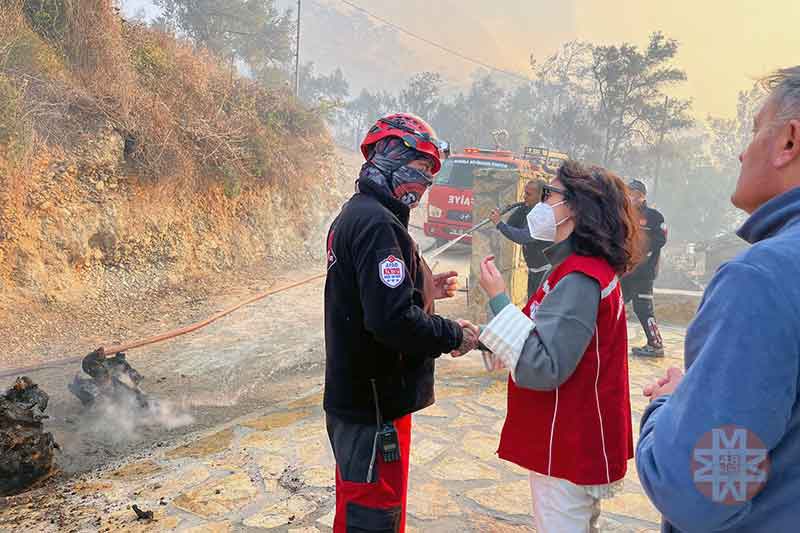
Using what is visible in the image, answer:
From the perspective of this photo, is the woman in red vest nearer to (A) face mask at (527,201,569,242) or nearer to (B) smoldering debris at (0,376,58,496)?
(A) face mask at (527,201,569,242)

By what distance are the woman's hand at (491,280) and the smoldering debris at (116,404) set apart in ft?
11.5

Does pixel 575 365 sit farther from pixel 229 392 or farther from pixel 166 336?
pixel 166 336

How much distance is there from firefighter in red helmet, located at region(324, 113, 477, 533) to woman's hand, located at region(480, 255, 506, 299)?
0.22 metres

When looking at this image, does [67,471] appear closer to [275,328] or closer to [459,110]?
[275,328]

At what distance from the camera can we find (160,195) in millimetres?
8797

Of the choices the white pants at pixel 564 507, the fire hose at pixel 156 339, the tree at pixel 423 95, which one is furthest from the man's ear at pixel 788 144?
the tree at pixel 423 95

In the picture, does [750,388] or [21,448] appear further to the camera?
[21,448]

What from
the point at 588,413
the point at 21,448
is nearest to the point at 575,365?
the point at 588,413

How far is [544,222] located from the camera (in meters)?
2.14

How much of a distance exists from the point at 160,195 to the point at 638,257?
8.44 metres

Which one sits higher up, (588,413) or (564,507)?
(588,413)

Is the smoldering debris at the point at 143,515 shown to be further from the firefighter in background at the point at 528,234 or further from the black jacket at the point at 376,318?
the firefighter in background at the point at 528,234

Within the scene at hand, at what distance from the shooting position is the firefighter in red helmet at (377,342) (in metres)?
1.94

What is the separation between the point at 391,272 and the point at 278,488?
217 cm
